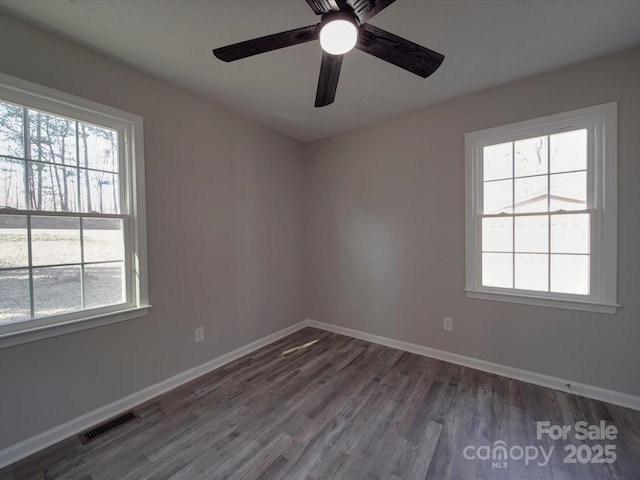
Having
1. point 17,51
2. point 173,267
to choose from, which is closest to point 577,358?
point 173,267

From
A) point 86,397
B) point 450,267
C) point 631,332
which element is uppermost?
point 450,267

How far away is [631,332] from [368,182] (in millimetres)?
2534

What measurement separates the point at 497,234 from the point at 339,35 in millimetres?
2209

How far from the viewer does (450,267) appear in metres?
2.67

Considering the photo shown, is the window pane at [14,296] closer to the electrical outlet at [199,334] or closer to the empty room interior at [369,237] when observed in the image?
the empty room interior at [369,237]

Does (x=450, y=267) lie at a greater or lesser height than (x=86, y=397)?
greater

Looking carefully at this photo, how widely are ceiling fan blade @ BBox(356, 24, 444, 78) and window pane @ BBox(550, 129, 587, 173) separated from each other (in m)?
1.55

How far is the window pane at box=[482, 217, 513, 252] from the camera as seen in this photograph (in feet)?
7.91

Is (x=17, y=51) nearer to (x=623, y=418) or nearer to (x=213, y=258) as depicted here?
(x=213, y=258)

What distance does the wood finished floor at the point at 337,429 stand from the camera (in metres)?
1.47

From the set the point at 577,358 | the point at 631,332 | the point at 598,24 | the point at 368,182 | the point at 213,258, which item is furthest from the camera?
the point at 368,182

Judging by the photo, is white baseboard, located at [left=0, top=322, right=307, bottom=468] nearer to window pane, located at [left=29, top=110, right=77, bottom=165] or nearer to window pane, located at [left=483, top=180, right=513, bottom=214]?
window pane, located at [left=29, top=110, right=77, bottom=165]

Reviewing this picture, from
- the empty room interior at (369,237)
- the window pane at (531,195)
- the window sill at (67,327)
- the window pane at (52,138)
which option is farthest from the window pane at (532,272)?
the window pane at (52,138)

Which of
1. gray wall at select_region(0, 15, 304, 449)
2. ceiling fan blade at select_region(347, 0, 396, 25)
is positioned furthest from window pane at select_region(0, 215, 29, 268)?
ceiling fan blade at select_region(347, 0, 396, 25)
